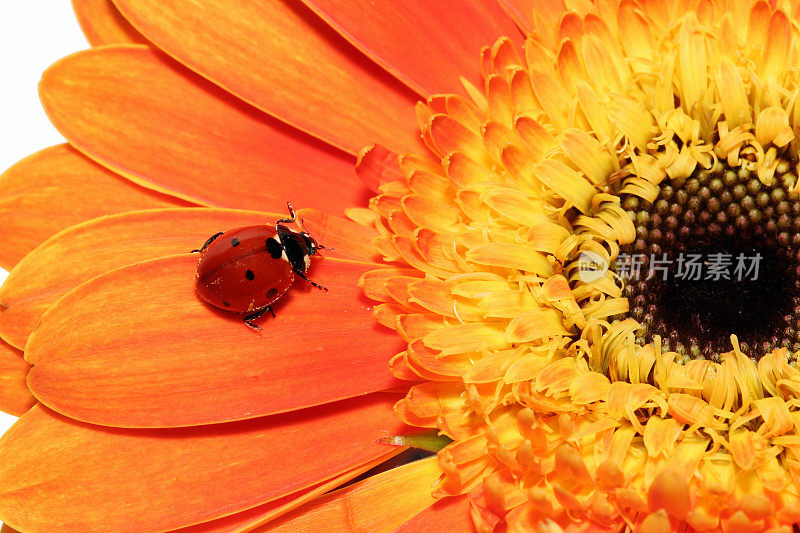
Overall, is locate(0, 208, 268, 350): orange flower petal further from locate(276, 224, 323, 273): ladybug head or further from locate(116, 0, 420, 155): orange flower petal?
locate(116, 0, 420, 155): orange flower petal

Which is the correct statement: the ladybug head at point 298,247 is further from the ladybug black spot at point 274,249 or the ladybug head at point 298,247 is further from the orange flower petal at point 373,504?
the orange flower petal at point 373,504

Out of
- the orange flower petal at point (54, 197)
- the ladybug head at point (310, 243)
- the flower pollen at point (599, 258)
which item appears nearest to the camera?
the flower pollen at point (599, 258)

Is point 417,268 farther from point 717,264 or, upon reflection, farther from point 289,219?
point 717,264

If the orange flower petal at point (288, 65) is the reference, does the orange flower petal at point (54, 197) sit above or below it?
below

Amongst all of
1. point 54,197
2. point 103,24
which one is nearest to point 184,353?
point 54,197

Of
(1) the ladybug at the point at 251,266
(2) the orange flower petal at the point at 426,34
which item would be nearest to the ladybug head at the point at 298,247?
(1) the ladybug at the point at 251,266

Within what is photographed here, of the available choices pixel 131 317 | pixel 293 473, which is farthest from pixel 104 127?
pixel 293 473

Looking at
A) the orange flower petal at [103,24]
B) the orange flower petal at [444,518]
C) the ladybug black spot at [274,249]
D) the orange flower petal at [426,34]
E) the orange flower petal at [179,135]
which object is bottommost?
the orange flower petal at [444,518]
